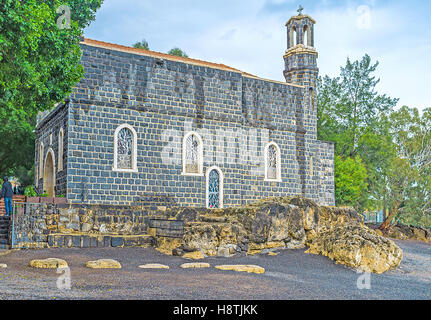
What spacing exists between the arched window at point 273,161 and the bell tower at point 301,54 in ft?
14.3

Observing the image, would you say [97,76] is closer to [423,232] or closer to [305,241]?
[305,241]

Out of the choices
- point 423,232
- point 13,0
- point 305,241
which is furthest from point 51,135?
point 423,232

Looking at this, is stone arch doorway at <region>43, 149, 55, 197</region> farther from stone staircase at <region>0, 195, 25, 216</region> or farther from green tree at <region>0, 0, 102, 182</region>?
green tree at <region>0, 0, 102, 182</region>

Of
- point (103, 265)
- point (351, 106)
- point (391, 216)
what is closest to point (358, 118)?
point (351, 106)

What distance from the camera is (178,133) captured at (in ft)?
74.3

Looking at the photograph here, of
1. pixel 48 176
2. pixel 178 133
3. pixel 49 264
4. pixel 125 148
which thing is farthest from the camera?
pixel 48 176

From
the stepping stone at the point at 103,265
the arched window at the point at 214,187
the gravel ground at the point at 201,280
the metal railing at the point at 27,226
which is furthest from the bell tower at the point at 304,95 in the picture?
the stepping stone at the point at 103,265

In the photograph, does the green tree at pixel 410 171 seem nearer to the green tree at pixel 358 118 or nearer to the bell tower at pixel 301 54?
the green tree at pixel 358 118

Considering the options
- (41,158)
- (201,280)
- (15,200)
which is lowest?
(201,280)

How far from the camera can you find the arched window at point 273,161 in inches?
1017

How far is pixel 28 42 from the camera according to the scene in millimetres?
13438

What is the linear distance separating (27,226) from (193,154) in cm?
915

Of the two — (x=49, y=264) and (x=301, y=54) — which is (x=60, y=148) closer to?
(x=49, y=264)
